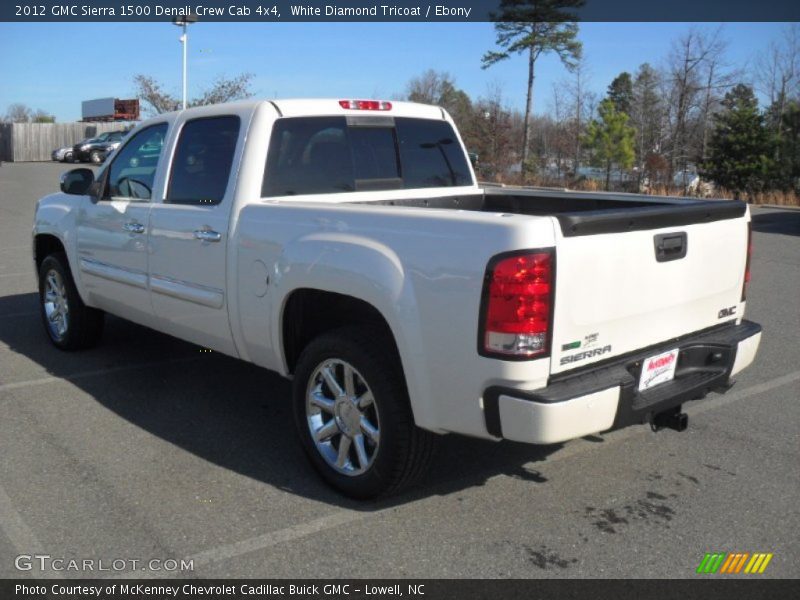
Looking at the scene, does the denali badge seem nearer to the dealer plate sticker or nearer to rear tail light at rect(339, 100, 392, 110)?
the dealer plate sticker

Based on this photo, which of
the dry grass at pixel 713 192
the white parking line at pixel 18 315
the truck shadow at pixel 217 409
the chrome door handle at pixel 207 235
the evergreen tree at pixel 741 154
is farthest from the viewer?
the evergreen tree at pixel 741 154

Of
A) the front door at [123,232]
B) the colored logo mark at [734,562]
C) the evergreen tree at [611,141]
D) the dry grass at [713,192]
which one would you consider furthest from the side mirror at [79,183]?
the evergreen tree at [611,141]

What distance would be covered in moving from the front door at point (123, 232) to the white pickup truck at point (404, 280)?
0.07ft

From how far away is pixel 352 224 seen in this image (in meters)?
3.75

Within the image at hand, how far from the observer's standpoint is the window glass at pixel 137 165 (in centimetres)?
536

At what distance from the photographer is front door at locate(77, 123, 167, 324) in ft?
17.4

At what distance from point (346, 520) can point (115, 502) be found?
1.12 meters

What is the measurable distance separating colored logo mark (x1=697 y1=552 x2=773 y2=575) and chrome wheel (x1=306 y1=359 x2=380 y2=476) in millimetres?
1479

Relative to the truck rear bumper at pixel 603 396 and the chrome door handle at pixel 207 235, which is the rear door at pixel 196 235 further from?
the truck rear bumper at pixel 603 396

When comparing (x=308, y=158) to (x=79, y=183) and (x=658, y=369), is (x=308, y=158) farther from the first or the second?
(x=658, y=369)

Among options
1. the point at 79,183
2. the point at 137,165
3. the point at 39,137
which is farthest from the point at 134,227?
the point at 39,137

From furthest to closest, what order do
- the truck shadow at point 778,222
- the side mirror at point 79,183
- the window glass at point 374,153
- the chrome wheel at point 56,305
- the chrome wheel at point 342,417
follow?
→ the truck shadow at point 778,222 → the chrome wheel at point 56,305 → the side mirror at point 79,183 → the window glass at point 374,153 → the chrome wheel at point 342,417
